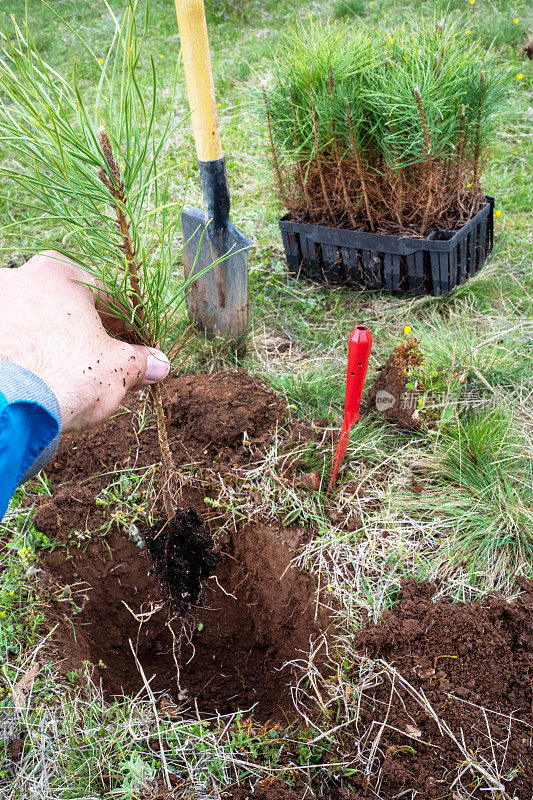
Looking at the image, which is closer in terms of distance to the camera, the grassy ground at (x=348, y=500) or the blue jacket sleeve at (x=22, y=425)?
the blue jacket sleeve at (x=22, y=425)

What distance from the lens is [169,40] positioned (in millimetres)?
5891

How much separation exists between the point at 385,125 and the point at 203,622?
6.80 ft

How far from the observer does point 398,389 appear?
2027mm

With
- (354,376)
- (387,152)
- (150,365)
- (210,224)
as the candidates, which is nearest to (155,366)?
(150,365)

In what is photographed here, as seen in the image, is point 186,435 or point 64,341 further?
point 186,435

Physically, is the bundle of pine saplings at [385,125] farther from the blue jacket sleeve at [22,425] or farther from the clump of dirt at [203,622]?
the blue jacket sleeve at [22,425]

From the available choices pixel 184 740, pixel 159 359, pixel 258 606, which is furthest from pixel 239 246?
pixel 184 740

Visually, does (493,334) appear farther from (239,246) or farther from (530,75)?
(530,75)

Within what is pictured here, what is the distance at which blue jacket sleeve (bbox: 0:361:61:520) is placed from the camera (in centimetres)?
96

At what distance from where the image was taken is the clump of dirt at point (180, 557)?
5.30ft

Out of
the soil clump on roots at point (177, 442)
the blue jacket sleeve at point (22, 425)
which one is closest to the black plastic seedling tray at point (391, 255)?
the soil clump on roots at point (177, 442)

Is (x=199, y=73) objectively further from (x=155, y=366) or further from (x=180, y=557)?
(x=180, y=557)

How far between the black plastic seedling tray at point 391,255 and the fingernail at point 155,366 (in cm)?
154

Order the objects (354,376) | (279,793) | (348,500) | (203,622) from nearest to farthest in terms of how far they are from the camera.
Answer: (279,793) < (354,376) < (203,622) < (348,500)
